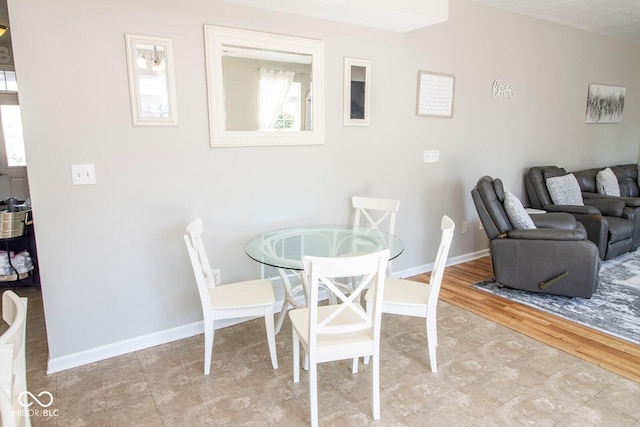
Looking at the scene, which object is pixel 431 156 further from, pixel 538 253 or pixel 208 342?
pixel 208 342

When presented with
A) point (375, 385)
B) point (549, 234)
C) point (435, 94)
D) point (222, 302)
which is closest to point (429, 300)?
point (375, 385)

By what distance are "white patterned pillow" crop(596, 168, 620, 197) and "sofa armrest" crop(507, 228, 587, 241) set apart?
2.14 metres

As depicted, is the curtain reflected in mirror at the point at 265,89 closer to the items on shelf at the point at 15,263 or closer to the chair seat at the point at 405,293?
the chair seat at the point at 405,293

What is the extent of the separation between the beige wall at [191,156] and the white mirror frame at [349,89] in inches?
2.4

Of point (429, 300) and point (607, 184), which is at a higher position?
point (607, 184)

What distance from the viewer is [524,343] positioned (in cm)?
260

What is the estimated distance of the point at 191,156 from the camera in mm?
A: 2566

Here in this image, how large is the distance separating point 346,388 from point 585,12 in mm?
4543

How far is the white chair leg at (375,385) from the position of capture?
Result: 1.88m

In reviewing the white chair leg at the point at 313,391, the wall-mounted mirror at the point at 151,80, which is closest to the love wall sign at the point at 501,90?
the wall-mounted mirror at the point at 151,80

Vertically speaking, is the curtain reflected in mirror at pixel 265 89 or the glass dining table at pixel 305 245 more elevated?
the curtain reflected in mirror at pixel 265 89

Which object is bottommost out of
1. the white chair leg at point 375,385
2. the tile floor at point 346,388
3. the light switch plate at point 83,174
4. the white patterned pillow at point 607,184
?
the tile floor at point 346,388

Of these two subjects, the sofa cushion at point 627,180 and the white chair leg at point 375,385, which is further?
the sofa cushion at point 627,180

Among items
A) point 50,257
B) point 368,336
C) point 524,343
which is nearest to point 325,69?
point 368,336
